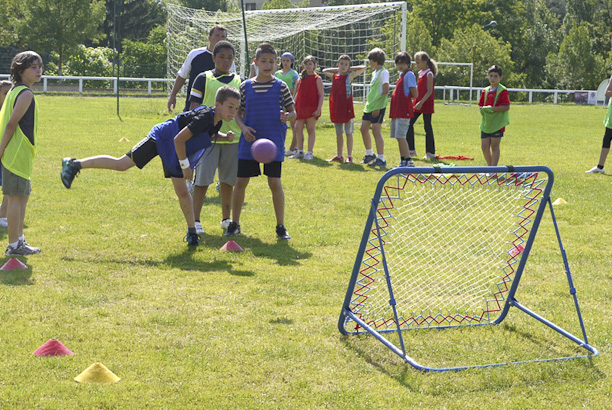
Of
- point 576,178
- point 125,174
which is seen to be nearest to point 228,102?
point 125,174

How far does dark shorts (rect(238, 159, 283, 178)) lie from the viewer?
7.80m

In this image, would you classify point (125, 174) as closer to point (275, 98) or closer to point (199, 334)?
point (275, 98)

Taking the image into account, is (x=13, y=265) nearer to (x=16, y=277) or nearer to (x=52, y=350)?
(x=16, y=277)

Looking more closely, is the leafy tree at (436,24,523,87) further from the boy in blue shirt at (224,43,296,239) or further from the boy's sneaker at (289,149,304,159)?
the boy in blue shirt at (224,43,296,239)

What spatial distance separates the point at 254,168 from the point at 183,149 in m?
1.08

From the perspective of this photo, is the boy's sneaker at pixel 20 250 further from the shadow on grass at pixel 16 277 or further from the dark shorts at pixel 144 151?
the dark shorts at pixel 144 151

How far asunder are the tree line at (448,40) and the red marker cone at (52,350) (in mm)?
33789

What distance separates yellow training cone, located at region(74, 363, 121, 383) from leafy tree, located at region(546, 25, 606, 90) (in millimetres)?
51832

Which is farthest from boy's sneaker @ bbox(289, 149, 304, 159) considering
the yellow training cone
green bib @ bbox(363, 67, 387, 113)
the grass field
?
the yellow training cone

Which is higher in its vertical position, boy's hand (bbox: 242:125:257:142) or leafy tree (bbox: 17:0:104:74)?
leafy tree (bbox: 17:0:104:74)

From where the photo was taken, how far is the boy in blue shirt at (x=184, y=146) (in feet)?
22.9

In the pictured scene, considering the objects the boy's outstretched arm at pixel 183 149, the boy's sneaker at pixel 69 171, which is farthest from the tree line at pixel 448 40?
the boy's outstretched arm at pixel 183 149

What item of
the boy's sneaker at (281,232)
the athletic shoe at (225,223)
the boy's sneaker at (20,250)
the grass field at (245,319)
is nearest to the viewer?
the grass field at (245,319)

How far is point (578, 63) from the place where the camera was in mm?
51562
